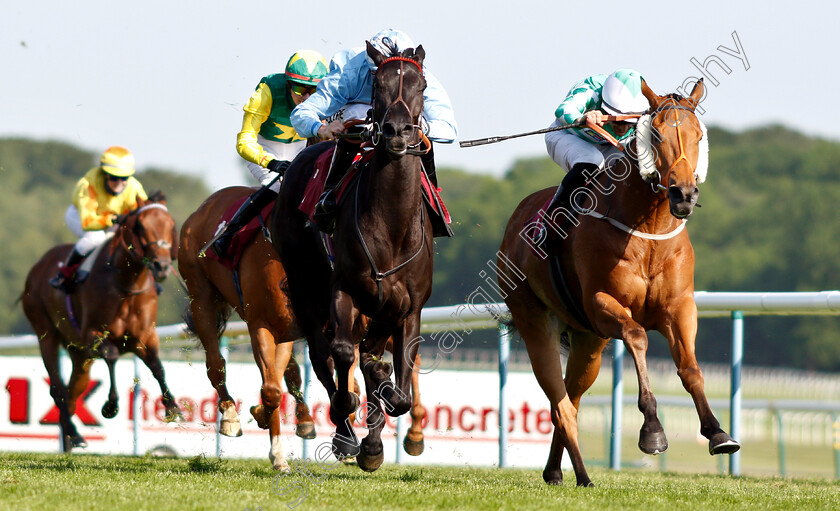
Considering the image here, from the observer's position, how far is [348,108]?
6012 millimetres

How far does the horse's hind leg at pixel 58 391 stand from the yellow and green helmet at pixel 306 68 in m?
4.43

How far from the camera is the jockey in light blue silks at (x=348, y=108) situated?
5.56 m

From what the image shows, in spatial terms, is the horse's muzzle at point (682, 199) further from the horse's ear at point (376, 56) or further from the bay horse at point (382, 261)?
the horse's ear at point (376, 56)

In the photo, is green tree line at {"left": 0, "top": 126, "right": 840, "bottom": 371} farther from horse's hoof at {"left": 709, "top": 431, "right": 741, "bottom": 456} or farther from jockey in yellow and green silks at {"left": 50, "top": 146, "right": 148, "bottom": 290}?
horse's hoof at {"left": 709, "top": 431, "right": 741, "bottom": 456}

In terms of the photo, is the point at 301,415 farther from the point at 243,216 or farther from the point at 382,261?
the point at 382,261

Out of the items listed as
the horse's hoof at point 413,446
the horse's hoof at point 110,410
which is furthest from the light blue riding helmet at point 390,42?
the horse's hoof at point 110,410

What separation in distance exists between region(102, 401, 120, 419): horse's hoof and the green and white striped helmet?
5402mm

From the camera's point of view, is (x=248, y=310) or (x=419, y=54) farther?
(x=248, y=310)

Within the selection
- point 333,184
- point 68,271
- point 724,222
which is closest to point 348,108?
point 333,184

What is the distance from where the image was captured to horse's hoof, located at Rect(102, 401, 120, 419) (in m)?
9.69

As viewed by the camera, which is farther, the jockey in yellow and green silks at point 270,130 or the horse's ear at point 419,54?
the jockey in yellow and green silks at point 270,130

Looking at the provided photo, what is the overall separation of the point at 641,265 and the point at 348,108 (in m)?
1.76

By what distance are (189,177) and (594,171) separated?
6684cm

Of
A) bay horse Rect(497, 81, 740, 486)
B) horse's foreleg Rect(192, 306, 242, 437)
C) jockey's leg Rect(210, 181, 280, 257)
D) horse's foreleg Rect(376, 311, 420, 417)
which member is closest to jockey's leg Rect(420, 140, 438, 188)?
horse's foreleg Rect(376, 311, 420, 417)
